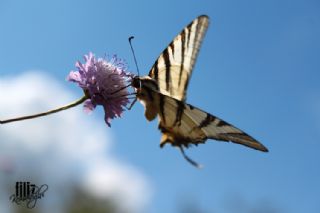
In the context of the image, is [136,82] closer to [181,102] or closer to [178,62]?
[178,62]

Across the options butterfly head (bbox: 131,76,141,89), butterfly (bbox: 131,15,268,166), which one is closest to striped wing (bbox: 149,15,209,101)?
butterfly (bbox: 131,15,268,166)

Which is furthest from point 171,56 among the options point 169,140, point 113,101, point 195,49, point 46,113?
point 46,113

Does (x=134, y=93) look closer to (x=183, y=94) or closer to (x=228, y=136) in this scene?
(x=183, y=94)

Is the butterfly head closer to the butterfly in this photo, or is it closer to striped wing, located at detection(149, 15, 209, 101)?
the butterfly

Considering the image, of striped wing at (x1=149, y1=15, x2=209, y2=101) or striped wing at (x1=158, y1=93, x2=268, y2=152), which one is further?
striped wing at (x1=149, y1=15, x2=209, y2=101)

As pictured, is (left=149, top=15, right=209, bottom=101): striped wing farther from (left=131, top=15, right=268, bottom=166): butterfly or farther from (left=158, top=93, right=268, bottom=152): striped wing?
(left=158, top=93, right=268, bottom=152): striped wing

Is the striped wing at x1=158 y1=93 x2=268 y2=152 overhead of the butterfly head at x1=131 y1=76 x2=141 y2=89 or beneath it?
beneath
